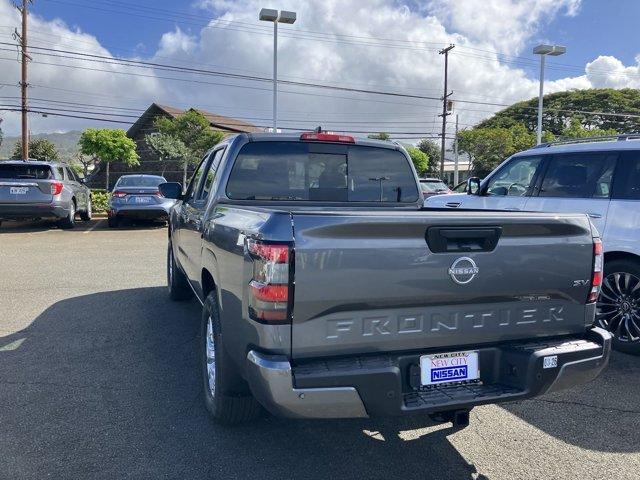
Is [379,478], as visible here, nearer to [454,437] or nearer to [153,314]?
[454,437]

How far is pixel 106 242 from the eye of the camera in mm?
12250

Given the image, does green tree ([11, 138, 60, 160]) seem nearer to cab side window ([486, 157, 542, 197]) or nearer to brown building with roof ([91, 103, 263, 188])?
brown building with roof ([91, 103, 263, 188])

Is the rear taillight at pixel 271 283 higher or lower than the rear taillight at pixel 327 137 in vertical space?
lower

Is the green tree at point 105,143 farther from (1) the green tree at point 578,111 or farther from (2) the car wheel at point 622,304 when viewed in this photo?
(1) the green tree at point 578,111

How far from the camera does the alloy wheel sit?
4973mm

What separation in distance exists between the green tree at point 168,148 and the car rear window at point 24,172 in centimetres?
2103

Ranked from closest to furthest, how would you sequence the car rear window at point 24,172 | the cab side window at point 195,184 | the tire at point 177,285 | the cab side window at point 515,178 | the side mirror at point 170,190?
the cab side window at point 195,184 → the side mirror at point 170,190 → the cab side window at point 515,178 → the tire at point 177,285 → the car rear window at point 24,172

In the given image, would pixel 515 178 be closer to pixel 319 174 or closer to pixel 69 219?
pixel 319 174

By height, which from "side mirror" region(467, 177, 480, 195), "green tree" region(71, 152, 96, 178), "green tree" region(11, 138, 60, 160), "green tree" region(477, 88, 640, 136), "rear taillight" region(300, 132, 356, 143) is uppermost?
"green tree" region(477, 88, 640, 136)

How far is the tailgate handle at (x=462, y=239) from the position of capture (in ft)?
8.79

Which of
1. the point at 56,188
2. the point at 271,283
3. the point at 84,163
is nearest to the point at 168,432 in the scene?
the point at 271,283

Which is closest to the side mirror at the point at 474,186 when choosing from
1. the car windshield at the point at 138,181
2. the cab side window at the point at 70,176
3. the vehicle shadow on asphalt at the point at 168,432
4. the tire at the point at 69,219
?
the vehicle shadow on asphalt at the point at 168,432

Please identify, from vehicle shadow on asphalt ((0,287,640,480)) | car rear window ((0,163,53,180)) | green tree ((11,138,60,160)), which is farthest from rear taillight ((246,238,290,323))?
green tree ((11,138,60,160))

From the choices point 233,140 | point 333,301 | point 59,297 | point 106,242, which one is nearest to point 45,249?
point 106,242
